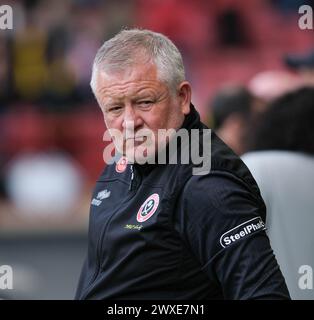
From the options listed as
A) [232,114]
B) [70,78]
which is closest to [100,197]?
[232,114]

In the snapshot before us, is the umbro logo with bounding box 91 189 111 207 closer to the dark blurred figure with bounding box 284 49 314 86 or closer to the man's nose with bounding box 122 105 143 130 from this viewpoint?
the man's nose with bounding box 122 105 143 130

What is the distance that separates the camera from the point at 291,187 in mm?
3125

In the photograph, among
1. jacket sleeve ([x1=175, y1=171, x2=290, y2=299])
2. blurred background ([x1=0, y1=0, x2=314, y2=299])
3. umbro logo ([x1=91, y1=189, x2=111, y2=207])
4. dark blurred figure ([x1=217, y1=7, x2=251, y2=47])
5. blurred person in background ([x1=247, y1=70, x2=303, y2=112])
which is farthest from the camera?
dark blurred figure ([x1=217, y1=7, x2=251, y2=47])

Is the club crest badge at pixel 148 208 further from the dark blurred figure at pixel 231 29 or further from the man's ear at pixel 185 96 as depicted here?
the dark blurred figure at pixel 231 29

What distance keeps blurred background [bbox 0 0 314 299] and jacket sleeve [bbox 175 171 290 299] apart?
4840 millimetres

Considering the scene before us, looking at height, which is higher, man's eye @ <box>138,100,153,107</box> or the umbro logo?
man's eye @ <box>138,100,153,107</box>

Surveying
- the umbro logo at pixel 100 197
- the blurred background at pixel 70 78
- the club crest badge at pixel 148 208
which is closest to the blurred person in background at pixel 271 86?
the umbro logo at pixel 100 197

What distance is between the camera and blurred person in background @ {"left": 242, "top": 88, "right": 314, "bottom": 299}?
3086 mm

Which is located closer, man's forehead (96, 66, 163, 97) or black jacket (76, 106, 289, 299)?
black jacket (76, 106, 289, 299)

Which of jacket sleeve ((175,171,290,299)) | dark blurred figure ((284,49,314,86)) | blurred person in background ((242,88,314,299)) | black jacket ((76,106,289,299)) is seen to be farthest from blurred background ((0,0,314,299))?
jacket sleeve ((175,171,290,299))

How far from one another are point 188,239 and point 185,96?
41 cm

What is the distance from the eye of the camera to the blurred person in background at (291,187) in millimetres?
3086

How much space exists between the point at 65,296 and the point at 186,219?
14.7 feet

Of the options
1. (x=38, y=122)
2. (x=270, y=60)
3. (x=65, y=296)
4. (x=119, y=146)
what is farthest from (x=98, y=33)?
(x=119, y=146)
